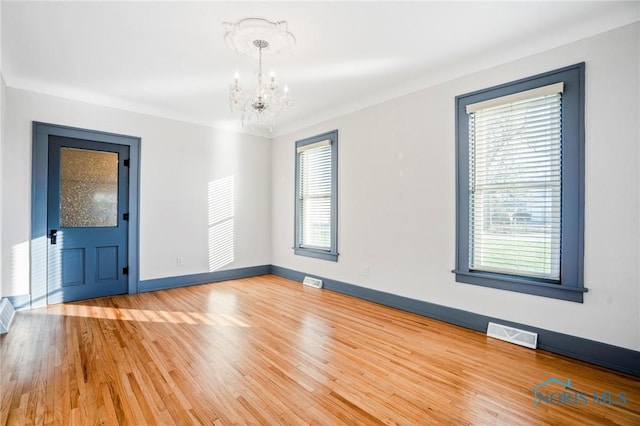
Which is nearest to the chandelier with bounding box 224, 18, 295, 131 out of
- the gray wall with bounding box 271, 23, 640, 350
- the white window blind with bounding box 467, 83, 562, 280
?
the gray wall with bounding box 271, 23, 640, 350

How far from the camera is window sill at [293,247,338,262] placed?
16.1 ft

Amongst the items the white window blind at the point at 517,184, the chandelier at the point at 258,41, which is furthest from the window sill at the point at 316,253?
the chandelier at the point at 258,41

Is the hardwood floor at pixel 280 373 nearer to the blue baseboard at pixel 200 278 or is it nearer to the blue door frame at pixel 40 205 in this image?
the blue door frame at pixel 40 205

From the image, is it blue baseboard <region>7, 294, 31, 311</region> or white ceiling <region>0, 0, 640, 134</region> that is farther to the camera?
blue baseboard <region>7, 294, 31, 311</region>

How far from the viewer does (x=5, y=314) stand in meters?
3.36

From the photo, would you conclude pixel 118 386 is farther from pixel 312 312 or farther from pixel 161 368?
pixel 312 312

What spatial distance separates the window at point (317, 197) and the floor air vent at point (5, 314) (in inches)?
147

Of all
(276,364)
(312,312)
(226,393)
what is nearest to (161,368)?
(226,393)

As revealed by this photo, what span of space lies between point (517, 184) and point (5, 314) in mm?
5468

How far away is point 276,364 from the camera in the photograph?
2.50m

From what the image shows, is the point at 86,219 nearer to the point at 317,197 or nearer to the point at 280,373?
the point at 317,197

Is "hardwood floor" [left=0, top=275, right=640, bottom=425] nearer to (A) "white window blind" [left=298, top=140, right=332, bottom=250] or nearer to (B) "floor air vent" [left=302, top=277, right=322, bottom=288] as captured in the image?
(B) "floor air vent" [left=302, top=277, right=322, bottom=288]

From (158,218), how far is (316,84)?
10.3ft

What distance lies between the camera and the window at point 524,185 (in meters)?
2.68
